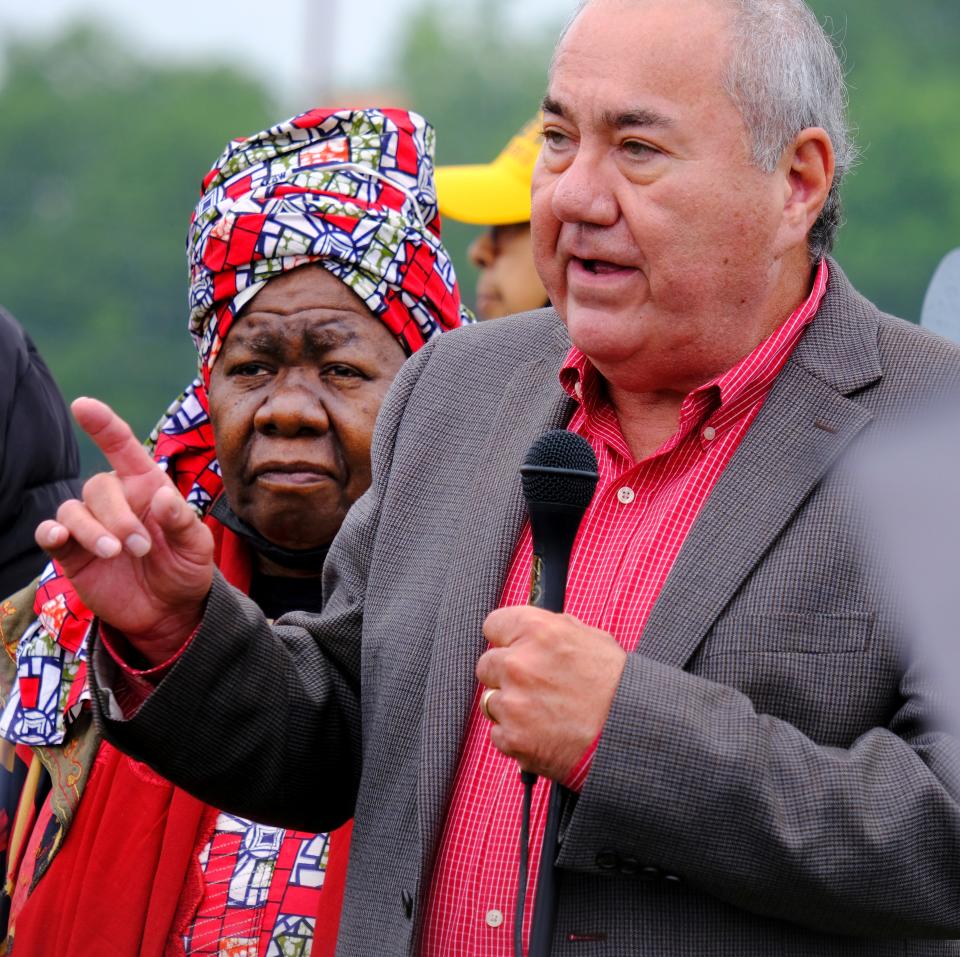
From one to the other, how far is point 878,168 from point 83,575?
1064 inches

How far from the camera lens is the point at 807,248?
9.73 ft

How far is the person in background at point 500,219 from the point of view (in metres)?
6.08

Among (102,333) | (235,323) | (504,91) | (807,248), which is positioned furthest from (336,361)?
(504,91)

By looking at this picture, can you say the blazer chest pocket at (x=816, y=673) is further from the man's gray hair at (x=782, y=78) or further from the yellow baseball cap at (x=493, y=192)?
the yellow baseball cap at (x=493, y=192)

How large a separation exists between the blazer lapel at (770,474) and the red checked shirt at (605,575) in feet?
0.20

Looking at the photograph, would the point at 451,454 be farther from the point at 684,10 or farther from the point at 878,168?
the point at 878,168

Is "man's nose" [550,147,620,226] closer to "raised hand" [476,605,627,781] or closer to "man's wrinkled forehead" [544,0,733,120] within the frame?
"man's wrinkled forehead" [544,0,733,120]

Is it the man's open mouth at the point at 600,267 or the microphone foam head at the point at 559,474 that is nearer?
the microphone foam head at the point at 559,474

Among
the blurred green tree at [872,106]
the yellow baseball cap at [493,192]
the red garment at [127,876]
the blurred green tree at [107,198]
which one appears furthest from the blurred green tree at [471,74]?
the red garment at [127,876]

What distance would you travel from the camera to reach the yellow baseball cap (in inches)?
243

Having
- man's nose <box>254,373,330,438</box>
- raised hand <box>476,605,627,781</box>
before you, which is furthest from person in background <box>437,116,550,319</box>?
raised hand <box>476,605,627,781</box>

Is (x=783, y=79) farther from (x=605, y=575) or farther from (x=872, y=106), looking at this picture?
(x=872, y=106)

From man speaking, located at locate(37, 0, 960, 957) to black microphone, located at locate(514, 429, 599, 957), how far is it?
2.0 inches

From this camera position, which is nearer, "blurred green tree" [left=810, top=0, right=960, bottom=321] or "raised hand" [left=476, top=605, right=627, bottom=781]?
"raised hand" [left=476, top=605, right=627, bottom=781]
